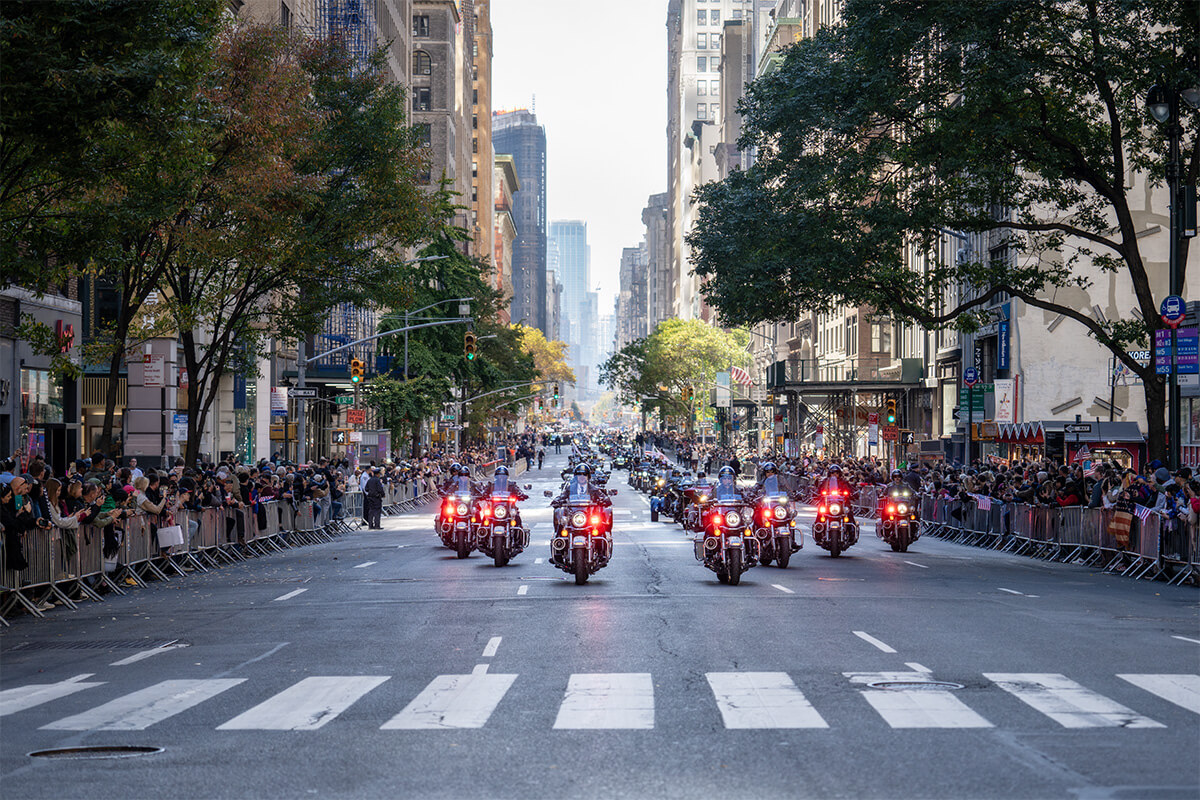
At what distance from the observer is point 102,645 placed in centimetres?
1591

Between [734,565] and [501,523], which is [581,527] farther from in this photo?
[501,523]

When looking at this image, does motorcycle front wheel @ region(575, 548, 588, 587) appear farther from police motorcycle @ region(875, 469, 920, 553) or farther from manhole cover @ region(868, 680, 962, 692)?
police motorcycle @ region(875, 469, 920, 553)

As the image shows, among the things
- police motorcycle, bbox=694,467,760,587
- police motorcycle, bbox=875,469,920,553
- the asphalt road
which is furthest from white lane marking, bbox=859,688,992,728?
police motorcycle, bbox=875,469,920,553

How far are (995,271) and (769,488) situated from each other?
332 inches

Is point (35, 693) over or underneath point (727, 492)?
underneath

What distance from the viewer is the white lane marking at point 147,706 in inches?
418

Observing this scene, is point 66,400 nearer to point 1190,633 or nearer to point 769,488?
point 769,488

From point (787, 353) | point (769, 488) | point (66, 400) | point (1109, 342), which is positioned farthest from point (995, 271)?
point (787, 353)

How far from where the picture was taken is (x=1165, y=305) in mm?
25641

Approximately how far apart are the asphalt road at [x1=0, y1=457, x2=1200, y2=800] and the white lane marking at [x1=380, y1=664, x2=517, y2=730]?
41mm

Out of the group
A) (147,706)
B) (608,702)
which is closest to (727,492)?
(608,702)

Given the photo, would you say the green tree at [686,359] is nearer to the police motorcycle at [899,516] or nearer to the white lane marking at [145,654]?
the police motorcycle at [899,516]

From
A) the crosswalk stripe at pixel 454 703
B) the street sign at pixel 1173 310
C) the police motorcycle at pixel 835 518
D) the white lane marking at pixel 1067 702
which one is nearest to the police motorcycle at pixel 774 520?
the police motorcycle at pixel 835 518

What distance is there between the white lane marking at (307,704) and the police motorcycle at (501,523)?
1338 centimetres
